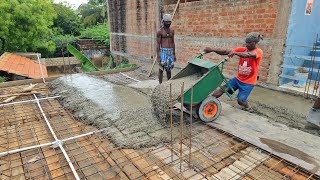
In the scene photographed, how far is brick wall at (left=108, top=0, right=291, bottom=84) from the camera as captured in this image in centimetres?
530

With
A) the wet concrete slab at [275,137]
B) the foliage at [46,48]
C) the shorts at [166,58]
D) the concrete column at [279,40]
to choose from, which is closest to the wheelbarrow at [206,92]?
the wet concrete slab at [275,137]

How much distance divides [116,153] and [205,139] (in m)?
1.30

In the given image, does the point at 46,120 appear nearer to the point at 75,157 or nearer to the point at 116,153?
the point at 75,157

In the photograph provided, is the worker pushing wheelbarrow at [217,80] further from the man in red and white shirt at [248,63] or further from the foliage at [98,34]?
the foliage at [98,34]

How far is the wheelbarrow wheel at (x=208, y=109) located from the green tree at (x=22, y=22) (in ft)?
36.0

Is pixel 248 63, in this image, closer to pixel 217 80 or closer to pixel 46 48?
pixel 217 80

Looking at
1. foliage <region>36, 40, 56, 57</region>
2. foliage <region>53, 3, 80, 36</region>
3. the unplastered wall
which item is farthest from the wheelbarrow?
foliage <region>53, 3, 80, 36</region>

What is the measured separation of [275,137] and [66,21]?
776 inches

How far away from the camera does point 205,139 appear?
3453 mm

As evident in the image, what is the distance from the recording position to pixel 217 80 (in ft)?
12.3

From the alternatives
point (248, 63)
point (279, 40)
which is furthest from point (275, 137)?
point (279, 40)

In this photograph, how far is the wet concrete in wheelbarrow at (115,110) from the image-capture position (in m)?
3.47

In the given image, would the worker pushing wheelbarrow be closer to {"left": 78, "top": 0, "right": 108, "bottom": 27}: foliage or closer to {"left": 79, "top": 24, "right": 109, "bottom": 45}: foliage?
{"left": 79, "top": 24, "right": 109, "bottom": 45}: foliage

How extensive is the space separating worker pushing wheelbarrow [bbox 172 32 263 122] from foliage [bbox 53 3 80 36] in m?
17.9
